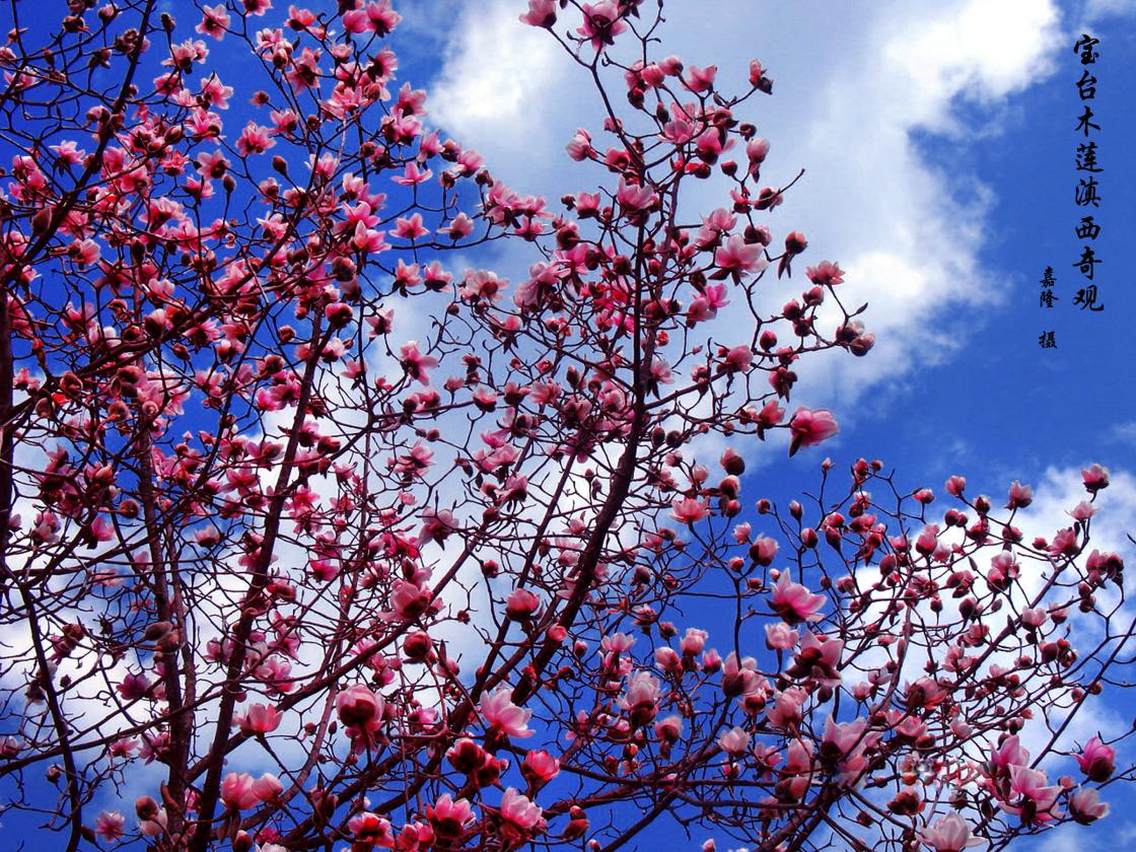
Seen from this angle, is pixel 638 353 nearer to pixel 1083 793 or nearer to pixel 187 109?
pixel 1083 793

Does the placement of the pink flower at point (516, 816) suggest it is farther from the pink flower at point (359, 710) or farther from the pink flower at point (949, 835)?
the pink flower at point (949, 835)

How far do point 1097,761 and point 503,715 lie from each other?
1.38 meters

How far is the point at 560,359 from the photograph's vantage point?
3111 mm

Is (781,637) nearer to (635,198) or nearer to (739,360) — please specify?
(739,360)

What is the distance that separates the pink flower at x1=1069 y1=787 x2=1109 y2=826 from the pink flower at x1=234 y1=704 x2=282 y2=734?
183 cm

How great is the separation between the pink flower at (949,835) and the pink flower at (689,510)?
1263 mm

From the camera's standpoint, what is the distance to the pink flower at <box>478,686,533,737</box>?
1.91 m

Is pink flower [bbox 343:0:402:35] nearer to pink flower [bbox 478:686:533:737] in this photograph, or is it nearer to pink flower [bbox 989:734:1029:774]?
pink flower [bbox 478:686:533:737]

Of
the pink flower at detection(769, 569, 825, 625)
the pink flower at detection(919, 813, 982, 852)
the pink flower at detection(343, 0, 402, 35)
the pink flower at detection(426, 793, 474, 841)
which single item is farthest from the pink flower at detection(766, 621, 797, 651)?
the pink flower at detection(343, 0, 402, 35)

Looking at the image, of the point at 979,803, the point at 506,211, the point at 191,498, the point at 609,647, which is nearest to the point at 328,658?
the point at 191,498

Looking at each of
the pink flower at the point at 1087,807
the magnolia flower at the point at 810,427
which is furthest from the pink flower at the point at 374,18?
the pink flower at the point at 1087,807

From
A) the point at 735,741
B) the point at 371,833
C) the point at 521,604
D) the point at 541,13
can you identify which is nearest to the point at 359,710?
the point at 371,833

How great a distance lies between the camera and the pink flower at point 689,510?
9.91ft

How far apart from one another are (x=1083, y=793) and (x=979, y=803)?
0.32 meters
